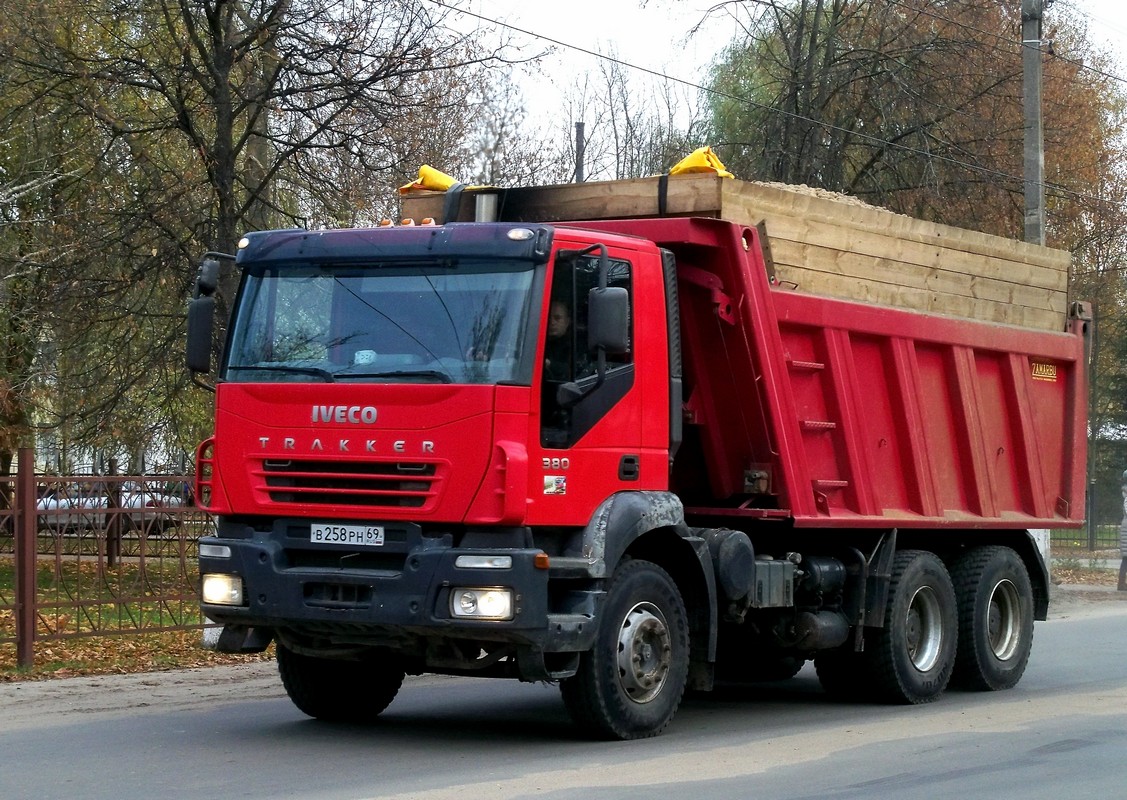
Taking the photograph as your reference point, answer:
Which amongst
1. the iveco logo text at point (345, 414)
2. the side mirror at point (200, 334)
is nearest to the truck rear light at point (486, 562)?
the iveco logo text at point (345, 414)

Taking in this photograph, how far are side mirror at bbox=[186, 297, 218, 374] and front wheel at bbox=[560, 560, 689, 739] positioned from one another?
2.75m

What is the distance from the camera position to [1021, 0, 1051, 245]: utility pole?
20.5 metres

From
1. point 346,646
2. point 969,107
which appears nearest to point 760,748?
point 346,646

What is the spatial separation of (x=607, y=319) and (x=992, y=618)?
538cm

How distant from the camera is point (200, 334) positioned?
9.17 meters

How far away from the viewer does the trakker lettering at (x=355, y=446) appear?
8.13 meters

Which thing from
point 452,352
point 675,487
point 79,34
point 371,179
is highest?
point 79,34

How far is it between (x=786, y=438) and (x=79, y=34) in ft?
38.4

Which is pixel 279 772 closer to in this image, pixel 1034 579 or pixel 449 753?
pixel 449 753

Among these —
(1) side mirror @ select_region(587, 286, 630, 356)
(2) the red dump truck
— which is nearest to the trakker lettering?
(2) the red dump truck

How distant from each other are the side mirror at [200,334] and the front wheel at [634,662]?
2.75 metres

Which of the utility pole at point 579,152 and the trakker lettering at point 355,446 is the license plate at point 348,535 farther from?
the utility pole at point 579,152

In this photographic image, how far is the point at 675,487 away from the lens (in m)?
10.0

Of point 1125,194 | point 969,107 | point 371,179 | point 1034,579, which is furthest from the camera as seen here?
point 1125,194
